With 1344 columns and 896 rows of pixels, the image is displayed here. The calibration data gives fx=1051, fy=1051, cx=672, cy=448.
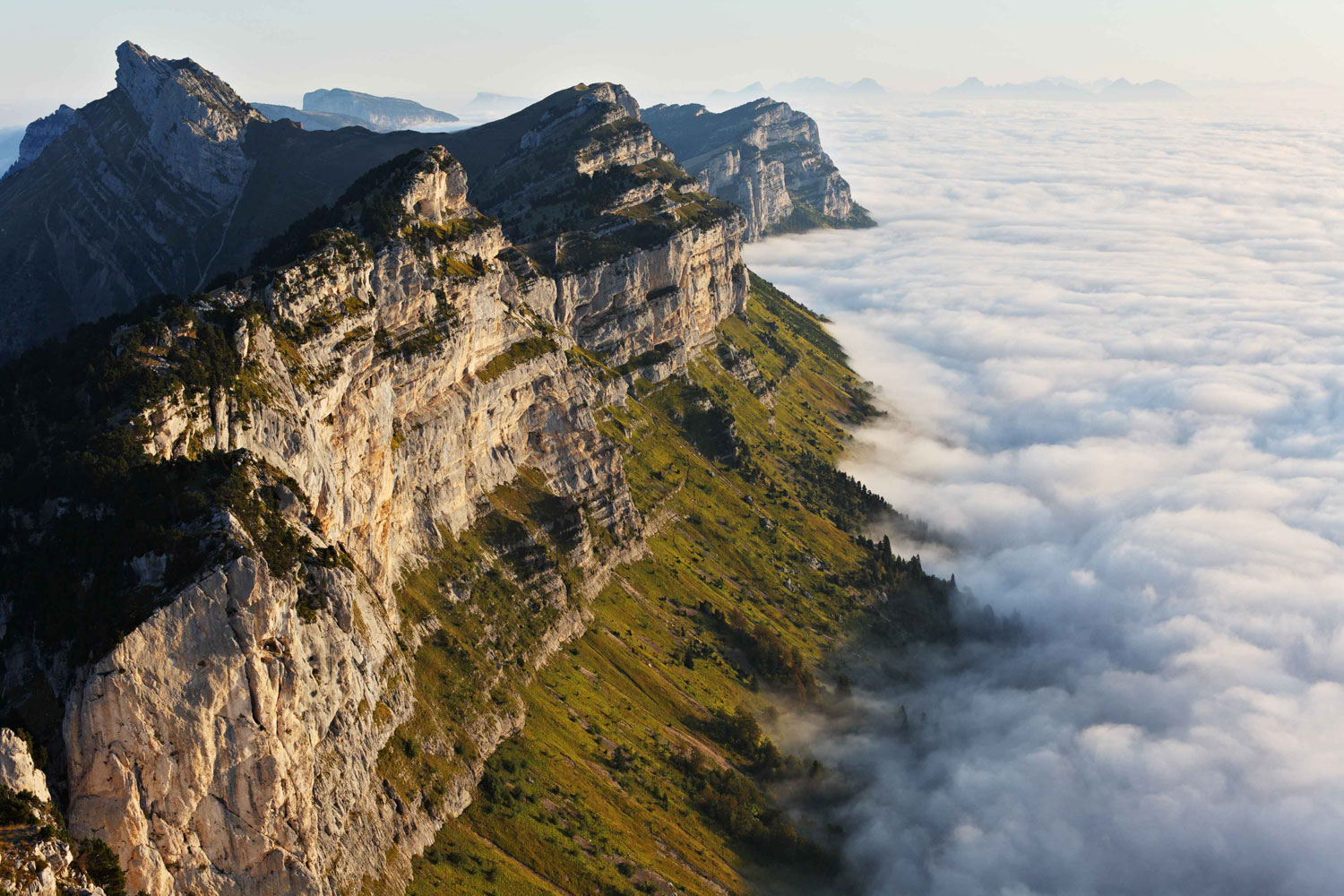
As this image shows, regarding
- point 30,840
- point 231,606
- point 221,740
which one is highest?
point 231,606

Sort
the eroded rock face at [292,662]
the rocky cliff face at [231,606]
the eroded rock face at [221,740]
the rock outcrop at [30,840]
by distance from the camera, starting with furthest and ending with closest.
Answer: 1. the rocky cliff face at [231,606]
2. the eroded rock face at [292,662]
3. the eroded rock face at [221,740]
4. the rock outcrop at [30,840]

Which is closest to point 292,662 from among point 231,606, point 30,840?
point 231,606

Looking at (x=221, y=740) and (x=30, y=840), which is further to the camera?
(x=221, y=740)

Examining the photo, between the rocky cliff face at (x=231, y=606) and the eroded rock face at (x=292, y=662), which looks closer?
the eroded rock face at (x=292, y=662)

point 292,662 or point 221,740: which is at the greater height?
point 292,662

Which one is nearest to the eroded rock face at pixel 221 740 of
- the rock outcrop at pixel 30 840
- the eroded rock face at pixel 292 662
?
the eroded rock face at pixel 292 662

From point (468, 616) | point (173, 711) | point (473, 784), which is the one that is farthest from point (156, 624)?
point (468, 616)

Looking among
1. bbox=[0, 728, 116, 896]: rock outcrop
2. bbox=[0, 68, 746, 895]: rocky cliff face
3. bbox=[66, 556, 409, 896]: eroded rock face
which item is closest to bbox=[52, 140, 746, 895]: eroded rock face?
bbox=[66, 556, 409, 896]: eroded rock face

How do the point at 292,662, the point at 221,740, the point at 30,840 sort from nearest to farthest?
the point at 30,840
the point at 221,740
the point at 292,662

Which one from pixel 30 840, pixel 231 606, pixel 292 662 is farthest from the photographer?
pixel 292 662

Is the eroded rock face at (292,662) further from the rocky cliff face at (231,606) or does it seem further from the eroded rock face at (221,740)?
the rocky cliff face at (231,606)

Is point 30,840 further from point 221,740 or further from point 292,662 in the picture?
point 292,662
